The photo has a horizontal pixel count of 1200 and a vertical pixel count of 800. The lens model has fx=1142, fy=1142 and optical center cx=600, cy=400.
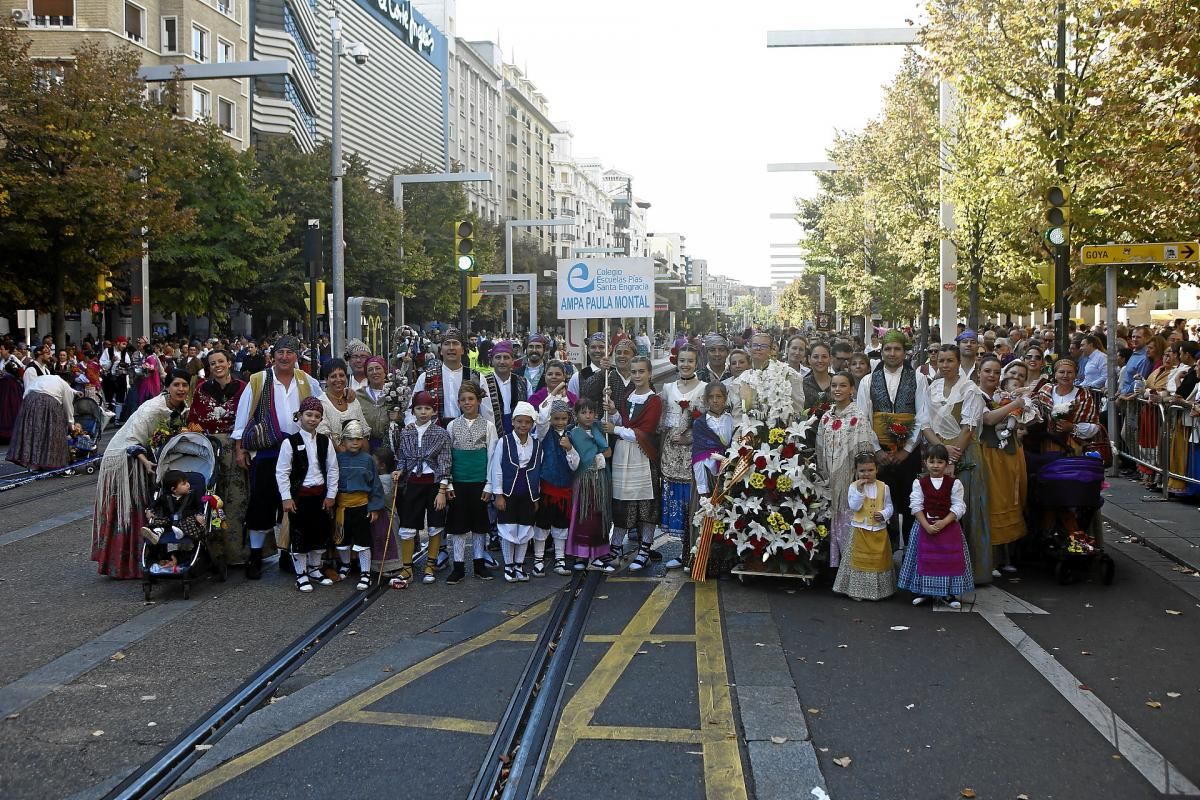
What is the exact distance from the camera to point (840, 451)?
8.41 meters

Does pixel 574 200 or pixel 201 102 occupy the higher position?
pixel 574 200

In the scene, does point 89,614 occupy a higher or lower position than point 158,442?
lower

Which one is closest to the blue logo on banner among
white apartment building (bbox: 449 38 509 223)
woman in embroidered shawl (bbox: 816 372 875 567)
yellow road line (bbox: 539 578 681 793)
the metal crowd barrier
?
the metal crowd barrier

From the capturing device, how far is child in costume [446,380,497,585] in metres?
8.84

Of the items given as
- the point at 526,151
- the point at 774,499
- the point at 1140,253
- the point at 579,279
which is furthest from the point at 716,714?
the point at 526,151

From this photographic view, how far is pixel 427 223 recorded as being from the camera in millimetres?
50969

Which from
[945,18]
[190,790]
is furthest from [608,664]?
[945,18]

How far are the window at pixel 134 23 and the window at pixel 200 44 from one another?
2.33 metres

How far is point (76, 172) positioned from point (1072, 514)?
2205cm

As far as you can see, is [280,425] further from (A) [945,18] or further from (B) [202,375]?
(A) [945,18]

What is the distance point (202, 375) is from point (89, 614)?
2251mm

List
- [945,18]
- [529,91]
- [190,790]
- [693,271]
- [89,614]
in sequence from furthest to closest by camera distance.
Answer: [693,271] → [529,91] → [945,18] → [89,614] → [190,790]

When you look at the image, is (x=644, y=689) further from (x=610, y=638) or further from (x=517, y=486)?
(x=517, y=486)

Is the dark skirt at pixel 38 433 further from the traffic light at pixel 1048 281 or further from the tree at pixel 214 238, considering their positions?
the tree at pixel 214 238
